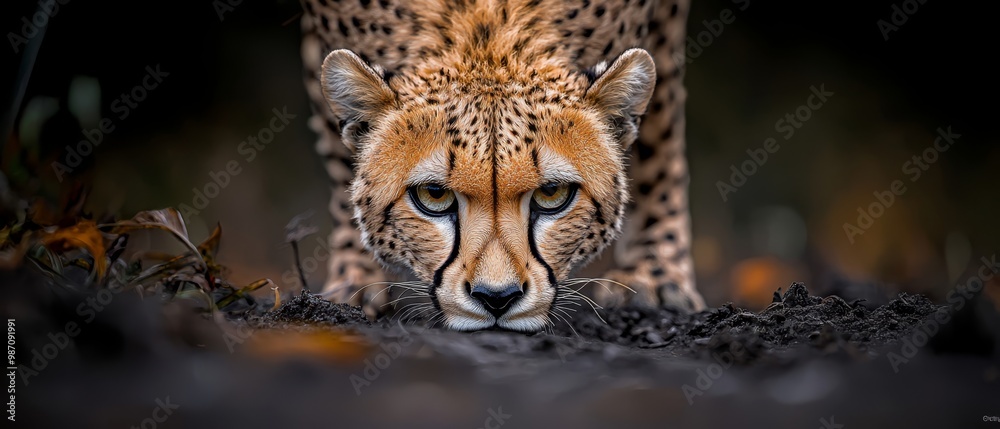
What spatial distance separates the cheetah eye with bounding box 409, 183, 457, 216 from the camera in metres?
2.91

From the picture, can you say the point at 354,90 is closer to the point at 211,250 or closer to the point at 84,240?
the point at 211,250

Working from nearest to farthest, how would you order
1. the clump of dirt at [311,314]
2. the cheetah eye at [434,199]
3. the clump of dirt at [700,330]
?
the clump of dirt at [700,330] → the clump of dirt at [311,314] → the cheetah eye at [434,199]

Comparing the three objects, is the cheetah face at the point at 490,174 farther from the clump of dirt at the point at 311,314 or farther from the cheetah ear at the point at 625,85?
the clump of dirt at the point at 311,314

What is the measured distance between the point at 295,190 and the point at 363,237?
398cm

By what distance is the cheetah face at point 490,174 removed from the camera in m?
2.77

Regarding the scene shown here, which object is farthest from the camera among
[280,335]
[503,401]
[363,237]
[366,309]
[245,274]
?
[245,274]

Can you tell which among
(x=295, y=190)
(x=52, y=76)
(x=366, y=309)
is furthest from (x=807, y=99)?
(x=52, y=76)

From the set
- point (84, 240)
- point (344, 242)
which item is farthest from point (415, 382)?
point (344, 242)

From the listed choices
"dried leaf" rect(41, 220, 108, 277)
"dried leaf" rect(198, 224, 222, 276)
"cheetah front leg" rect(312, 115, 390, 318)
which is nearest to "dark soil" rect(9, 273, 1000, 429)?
"dried leaf" rect(41, 220, 108, 277)

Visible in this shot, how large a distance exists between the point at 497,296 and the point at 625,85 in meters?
0.95

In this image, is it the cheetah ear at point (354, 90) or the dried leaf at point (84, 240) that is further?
the cheetah ear at point (354, 90)

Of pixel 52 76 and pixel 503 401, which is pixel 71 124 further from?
pixel 503 401

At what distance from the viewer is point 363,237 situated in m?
3.28

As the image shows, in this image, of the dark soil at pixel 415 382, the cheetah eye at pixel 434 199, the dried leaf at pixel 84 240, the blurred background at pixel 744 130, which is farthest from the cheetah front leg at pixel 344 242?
the dark soil at pixel 415 382
